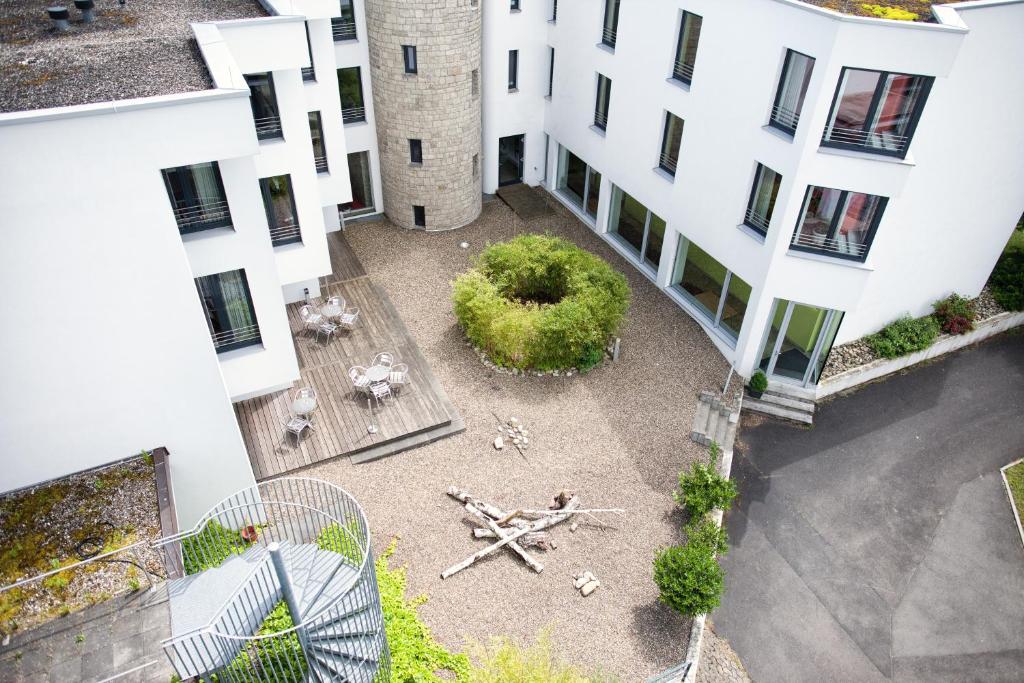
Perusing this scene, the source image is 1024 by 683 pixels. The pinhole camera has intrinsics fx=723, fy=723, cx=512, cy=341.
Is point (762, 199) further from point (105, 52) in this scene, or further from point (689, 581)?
point (105, 52)

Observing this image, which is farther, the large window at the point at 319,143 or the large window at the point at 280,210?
the large window at the point at 319,143

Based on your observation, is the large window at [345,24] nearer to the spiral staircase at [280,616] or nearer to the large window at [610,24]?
the large window at [610,24]

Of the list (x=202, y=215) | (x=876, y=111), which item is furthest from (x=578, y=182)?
(x=202, y=215)

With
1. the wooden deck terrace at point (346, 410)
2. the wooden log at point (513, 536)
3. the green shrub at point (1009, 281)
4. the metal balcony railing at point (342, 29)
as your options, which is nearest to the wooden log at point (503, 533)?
the wooden log at point (513, 536)

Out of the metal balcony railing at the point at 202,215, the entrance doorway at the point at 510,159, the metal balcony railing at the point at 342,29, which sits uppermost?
the metal balcony railing at the point at 342,29

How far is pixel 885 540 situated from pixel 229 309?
1441 cm

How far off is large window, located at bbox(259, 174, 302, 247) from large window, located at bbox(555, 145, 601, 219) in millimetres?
10617

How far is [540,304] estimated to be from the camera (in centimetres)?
1977

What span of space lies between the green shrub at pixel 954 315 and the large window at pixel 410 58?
1587 cm

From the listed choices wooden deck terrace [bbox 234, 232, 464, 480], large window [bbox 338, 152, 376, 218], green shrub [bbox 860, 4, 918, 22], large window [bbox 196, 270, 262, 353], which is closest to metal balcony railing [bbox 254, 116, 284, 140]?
large window [bbox 196, 270, 262, 353]

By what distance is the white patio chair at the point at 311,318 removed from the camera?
60.0ft

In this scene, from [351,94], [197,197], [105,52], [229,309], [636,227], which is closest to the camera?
[105,52]

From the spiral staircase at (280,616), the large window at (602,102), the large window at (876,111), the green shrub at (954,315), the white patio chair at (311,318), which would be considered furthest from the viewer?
the large window at (602,102)

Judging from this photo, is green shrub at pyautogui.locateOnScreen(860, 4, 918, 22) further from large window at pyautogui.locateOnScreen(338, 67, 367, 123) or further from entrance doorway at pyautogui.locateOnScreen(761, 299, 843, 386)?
large window at pyautogui.locateOnScreen(338, 67, 367, 123)
